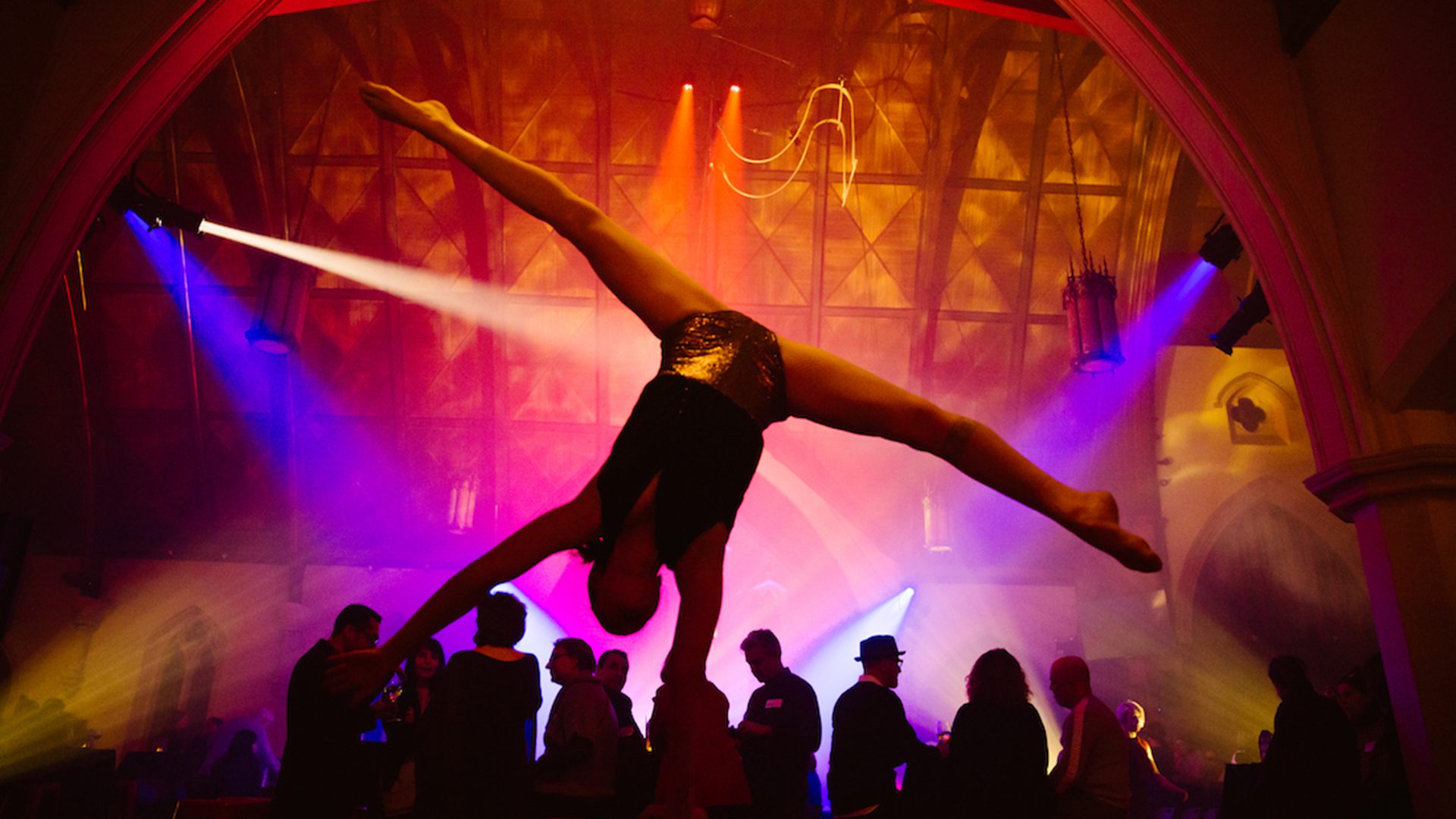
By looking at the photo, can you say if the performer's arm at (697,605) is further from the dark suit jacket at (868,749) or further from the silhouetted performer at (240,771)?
the silhouetted performer at (240,771)

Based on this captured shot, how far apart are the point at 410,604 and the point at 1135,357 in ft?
31.0

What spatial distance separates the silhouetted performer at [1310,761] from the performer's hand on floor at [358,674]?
3.63 meters

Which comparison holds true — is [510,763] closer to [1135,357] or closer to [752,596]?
[752,596]

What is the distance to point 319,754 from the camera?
366 centimetres

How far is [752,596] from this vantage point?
39.5ft

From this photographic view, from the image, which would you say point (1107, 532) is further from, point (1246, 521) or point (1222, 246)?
point (1246, 521)

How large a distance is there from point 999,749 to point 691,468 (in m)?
2.14

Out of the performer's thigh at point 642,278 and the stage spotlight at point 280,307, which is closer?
the performer's thigh at point 642,278

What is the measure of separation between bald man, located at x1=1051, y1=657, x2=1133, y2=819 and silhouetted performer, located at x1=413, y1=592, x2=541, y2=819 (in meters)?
2.29

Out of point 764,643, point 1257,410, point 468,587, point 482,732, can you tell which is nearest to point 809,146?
point 1257,410

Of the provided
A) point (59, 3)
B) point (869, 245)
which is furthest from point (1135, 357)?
point (59, 3)

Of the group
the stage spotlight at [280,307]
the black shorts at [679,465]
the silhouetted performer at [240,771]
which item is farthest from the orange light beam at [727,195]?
the black shorts at [679,465]

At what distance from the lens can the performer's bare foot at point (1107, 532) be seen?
2609mm

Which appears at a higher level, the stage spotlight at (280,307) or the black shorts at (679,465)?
the stage spotlight at (280,307)
